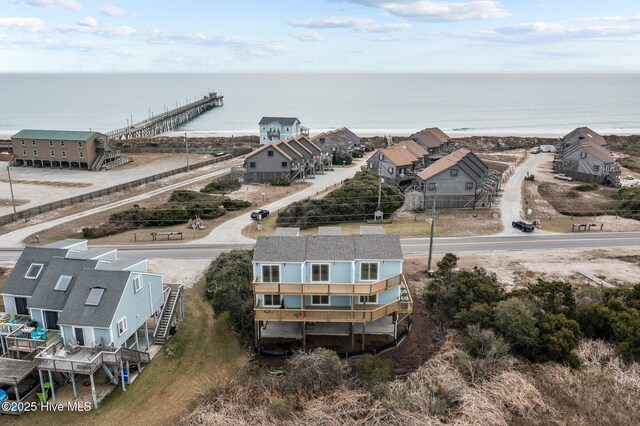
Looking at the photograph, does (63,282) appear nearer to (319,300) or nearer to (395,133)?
(319,300)

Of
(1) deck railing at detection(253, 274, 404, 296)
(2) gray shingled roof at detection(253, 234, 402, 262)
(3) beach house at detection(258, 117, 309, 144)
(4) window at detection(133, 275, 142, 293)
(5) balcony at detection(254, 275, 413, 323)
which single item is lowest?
(5) balcony at detection(254, 275, 413, 323)

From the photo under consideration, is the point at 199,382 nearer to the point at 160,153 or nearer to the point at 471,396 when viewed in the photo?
the point at 471,396

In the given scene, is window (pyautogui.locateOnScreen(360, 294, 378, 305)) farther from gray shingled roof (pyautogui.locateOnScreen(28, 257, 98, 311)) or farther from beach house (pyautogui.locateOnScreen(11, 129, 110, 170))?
beach house (pyautogui.locateOnScreen(11, 129, 110, 170))

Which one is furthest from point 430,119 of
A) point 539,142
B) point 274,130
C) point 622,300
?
point 622,300

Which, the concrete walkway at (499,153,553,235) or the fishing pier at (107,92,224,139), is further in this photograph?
the fishing pier at (107,92,224,139)

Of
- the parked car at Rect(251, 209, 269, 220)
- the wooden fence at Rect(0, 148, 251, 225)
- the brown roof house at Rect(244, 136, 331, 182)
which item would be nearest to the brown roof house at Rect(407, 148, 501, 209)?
the parked car at Rect(251, 209, 269, 220)

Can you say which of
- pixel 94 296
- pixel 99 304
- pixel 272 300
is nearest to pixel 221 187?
A: pixel 272 300
